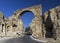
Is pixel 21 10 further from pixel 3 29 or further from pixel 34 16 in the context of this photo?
pixel 3 29

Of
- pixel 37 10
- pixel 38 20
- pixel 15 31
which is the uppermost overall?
pixel 37 10

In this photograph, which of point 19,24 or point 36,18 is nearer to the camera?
point 36,18

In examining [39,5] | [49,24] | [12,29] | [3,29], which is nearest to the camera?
[49,24]

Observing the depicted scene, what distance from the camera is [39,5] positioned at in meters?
41.1

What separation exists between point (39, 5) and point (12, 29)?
965 centimetres

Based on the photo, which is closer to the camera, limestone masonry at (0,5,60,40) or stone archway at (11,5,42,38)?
limestone masonry at (0,5,60,40)

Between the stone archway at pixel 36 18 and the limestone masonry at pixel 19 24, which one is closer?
the limestone masonry at pixel 19 24

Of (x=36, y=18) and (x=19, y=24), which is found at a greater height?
(x=36, y=18)

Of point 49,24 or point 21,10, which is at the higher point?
point 21,10

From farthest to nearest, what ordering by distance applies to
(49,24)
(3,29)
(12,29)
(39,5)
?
(39,5) → (12,29) → (3,29) → (49,24)

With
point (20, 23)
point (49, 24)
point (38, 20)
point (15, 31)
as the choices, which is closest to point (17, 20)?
point (20, 23)

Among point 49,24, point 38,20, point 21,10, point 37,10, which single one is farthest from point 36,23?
point 49,24

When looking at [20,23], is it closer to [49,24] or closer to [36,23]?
[36,23]

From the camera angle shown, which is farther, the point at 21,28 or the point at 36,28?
the point at 21,28
